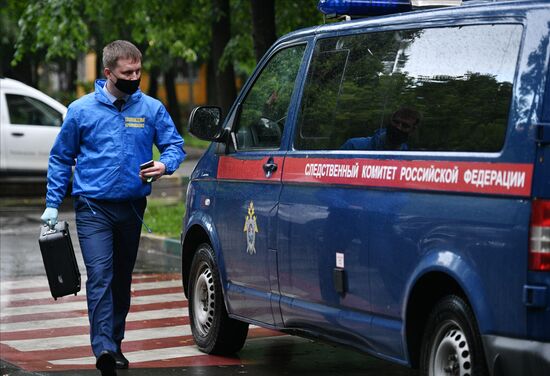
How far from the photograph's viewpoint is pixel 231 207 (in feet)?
27.5

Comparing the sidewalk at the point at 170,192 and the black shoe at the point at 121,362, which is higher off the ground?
the sidewalk at the point at 170,192

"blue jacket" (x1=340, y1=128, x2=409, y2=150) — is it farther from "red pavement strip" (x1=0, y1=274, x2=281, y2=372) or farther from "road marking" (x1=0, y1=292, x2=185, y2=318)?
"road marking" (x1=0, y1=292, x2=185, y2=318)

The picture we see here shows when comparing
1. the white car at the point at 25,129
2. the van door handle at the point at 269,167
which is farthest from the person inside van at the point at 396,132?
the white car at the point at 25,129

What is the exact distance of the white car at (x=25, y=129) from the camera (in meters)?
22.1

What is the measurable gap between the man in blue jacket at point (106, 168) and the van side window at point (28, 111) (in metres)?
14.6

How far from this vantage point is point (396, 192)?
21.1 ft

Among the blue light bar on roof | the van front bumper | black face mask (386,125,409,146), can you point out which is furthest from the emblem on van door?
the van front bumper

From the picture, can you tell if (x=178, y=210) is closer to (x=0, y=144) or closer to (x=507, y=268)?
(x=0, y=144)

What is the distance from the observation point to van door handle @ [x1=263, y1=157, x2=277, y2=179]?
25.7ft

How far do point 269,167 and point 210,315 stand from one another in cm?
144

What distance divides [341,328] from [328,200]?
2.23 ft

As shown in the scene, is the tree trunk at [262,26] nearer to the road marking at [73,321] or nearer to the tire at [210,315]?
the road marking at [73,321]

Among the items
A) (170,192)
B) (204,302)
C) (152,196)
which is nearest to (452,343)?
(204,302)

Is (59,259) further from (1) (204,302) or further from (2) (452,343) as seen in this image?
(2) (452,343)
